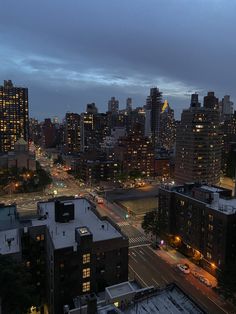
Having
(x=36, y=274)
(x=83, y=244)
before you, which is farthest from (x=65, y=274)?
(x=36, y=274)

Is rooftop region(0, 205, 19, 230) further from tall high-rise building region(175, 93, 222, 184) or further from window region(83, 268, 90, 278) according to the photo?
tall high-rise building region(175, 93, 222, 184)

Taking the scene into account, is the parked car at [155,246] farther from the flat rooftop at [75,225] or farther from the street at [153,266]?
the flat rooftop at [75,225]

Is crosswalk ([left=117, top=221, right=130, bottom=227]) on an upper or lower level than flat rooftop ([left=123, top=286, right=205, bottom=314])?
lower

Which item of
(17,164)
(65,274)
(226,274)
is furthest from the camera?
(17,164)

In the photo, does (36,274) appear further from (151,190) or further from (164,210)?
(151,190)

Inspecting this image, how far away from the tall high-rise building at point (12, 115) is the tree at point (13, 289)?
152089 millimetres

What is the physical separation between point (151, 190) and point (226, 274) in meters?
70.5

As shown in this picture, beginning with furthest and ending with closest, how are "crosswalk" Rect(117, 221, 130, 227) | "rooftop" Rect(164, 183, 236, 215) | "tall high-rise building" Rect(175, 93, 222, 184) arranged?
"tall high-rise building" Rect(175, 93, 222, 184)
"crosswalk" Rect(117, 221, 130, 227)
"rooftop" Rect(164, 183, 236, 215)

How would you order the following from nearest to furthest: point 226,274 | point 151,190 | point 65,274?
point 65,274 < point 226,274 < point 151,190

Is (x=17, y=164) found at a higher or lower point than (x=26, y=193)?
higher

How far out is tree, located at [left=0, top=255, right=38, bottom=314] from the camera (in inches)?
1200

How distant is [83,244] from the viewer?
37219 mm

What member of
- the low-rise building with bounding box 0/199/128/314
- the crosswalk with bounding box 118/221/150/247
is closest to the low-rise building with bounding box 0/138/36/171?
the crosswalk with bounding box 118/221/150/247

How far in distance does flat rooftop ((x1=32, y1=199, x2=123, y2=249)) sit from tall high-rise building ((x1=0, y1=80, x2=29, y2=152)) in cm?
13387
